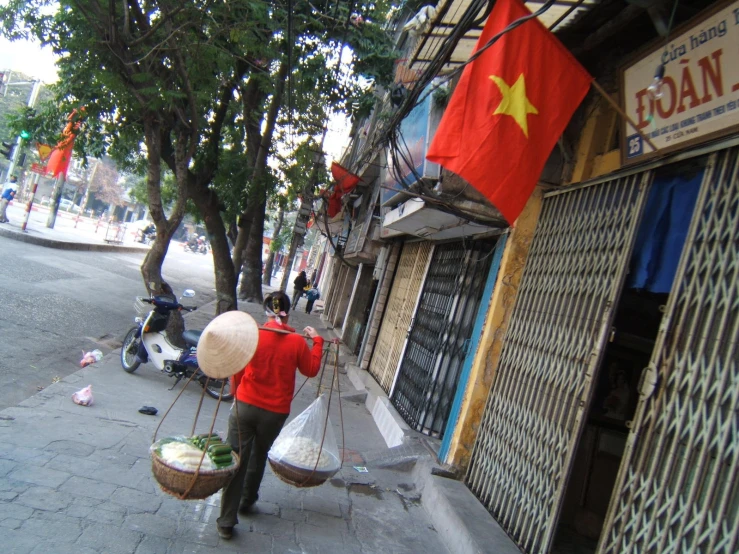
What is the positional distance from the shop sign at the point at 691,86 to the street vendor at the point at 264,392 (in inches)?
106

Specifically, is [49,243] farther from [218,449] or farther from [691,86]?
[691,86]

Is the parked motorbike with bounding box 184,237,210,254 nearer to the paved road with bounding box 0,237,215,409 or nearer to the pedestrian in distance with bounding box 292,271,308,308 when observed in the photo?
the pedestrian in distance with bounding box 292,271,308,308

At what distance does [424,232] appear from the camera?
7691 millimetres

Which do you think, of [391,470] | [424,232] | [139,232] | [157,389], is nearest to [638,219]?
[391,470]

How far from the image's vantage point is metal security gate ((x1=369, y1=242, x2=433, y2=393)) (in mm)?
9070

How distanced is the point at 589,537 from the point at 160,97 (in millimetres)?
7999

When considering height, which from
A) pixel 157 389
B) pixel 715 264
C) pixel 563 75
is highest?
pixel 563 75

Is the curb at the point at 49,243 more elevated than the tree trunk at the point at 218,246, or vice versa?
the tree trunk at the point at 218,246

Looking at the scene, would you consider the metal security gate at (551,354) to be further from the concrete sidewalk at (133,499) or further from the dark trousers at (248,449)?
the dark trousers at (248,449)

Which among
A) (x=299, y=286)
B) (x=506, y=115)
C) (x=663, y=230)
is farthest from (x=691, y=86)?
(x=299, y=286)

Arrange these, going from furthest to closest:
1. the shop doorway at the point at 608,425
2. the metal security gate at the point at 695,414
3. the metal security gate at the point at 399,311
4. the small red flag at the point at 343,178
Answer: the small red flag at the point at 343,178, the metal security gate at the point at 399,311, the shop doorway at the point at 608,425, the metal security gate at the point at 695,414

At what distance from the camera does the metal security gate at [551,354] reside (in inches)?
154

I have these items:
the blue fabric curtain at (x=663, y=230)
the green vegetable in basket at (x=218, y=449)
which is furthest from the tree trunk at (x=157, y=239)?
the blue fabric curtain at (x=663, y=230)

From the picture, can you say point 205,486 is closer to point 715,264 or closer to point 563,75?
point 715,264
